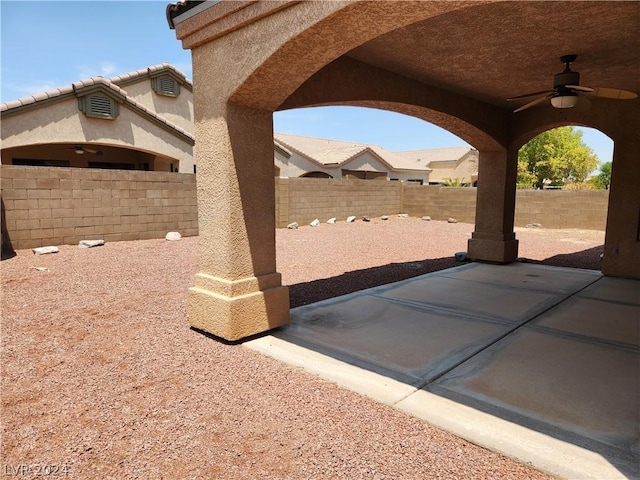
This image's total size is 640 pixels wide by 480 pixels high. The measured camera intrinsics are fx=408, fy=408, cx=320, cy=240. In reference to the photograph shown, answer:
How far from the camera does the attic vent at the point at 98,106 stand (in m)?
15.6

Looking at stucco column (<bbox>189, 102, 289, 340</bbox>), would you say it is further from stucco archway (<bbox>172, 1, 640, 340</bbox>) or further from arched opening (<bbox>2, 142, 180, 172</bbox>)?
arched opening (<bbox>2, 142, 180, 172</bbox>)

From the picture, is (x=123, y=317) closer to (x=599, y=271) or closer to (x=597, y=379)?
(x=597, y=379)

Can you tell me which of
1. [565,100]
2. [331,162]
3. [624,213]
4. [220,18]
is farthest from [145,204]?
[331,162]

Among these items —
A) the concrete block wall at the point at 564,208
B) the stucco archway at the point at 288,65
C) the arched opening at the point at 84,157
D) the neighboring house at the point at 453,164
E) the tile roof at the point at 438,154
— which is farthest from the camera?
the tile roof at the point at 438,154

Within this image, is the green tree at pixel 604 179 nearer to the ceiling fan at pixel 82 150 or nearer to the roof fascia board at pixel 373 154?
the roof fascia board at pixel 373 154

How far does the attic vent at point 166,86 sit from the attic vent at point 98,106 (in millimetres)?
5200

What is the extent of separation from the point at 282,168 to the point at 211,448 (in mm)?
23294

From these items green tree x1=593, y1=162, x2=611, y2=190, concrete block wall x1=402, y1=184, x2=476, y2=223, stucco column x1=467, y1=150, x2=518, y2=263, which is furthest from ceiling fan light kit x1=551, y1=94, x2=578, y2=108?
green tree x1=593, y1=162, x2=611, y2=190

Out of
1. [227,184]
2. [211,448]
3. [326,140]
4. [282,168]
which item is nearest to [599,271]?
[227,184]

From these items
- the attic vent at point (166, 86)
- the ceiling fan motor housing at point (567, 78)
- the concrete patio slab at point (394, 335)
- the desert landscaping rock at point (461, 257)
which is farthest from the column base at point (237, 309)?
the attic vent at point (166, 86)

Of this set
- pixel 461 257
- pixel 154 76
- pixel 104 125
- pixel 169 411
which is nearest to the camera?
pixel 169 411

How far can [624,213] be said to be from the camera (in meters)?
8.77

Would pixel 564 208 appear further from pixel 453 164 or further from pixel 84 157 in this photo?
pixel 453 164

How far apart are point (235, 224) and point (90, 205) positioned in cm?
873
